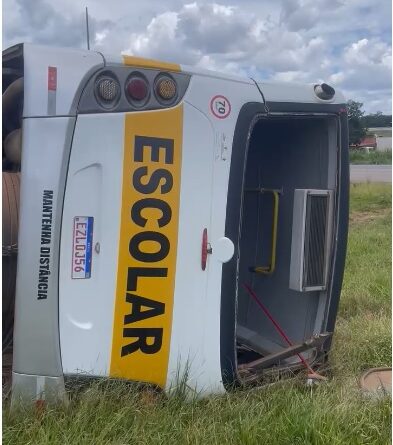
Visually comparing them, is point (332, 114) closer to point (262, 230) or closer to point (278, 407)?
point (262, 230)

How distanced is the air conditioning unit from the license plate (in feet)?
4.58

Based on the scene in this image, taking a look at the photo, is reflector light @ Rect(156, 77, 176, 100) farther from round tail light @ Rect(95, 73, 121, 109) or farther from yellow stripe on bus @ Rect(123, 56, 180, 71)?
round tail light @ Rect(95, 73, 121, 109)

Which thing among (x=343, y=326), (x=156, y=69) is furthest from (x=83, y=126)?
(x=343, y=326)

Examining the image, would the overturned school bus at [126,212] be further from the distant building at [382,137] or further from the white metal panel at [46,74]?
the distant building at [382,137]

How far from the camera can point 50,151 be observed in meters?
2.62

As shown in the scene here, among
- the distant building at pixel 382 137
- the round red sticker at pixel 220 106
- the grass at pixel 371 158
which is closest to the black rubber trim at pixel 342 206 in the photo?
the round red sticker at pixel 220 106

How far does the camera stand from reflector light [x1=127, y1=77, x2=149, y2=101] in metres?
2.82

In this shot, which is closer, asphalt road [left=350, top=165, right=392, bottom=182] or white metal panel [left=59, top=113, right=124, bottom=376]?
white metal panel [left=59, top=113, right=124, bottom=376]

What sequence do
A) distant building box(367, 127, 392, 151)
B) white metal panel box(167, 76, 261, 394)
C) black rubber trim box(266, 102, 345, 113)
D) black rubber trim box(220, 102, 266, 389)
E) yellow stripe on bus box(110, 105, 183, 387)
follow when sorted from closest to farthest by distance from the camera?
yellow stripe on bus box(110, 105, 183, 387) < white metal panel box(167, 76, 261, 394) < black rubber trim box(220, 102, 266, 389) < black rubber trim box(266, 102, 345, 113) < distant building box(367, 127, 392, 151)

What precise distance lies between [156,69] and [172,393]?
4.99 feet

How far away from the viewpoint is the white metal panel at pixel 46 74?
2592 mm

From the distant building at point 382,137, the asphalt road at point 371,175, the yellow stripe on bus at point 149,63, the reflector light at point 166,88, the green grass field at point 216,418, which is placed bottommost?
the green grass field at point 216,418

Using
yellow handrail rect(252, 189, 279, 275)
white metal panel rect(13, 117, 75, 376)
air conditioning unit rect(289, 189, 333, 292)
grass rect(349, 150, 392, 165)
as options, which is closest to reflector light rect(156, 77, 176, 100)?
white metal panel rect(13, 117, 75, 376)

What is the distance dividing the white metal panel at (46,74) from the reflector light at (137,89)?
7.6 inches
